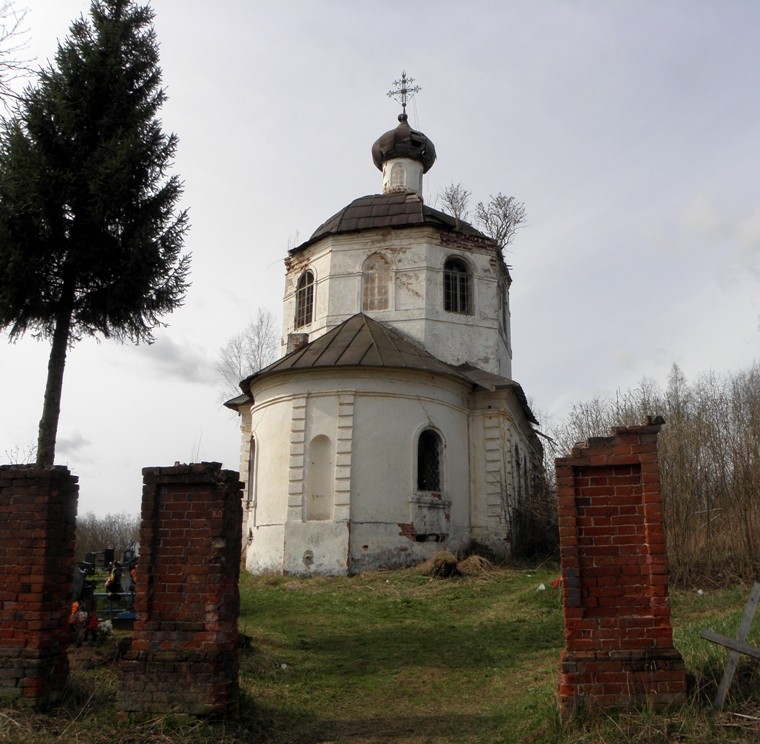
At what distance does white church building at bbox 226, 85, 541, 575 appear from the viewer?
1534cm

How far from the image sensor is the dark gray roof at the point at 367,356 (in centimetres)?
1597

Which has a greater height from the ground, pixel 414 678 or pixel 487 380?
pixel 487 380

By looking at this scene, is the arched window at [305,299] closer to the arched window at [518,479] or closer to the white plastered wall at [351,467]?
the white plastered wall at [351,467]

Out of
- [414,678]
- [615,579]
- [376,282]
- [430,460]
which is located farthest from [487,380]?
[615,579]

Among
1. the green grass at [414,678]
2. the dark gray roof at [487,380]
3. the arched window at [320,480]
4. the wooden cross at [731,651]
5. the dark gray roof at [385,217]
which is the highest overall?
the dark gray roof at [385,217]

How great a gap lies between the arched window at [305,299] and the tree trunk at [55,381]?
11119mm

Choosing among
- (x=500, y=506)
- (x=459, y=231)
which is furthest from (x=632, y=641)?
(x=459, y=231)

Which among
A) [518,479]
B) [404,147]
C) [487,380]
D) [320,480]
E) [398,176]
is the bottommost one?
[320,480]

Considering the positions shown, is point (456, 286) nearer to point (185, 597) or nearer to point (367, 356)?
point (367, 356)

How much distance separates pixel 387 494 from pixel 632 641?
10.1m

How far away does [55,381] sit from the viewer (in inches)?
337

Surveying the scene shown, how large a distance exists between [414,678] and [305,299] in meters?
13.6

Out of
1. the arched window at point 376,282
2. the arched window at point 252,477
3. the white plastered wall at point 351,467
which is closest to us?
the white plastered wall at point 351,467

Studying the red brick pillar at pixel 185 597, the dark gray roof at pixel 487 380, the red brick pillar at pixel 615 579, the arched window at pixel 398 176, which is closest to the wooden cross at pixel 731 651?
the red brick pillar at pixel 615 579
